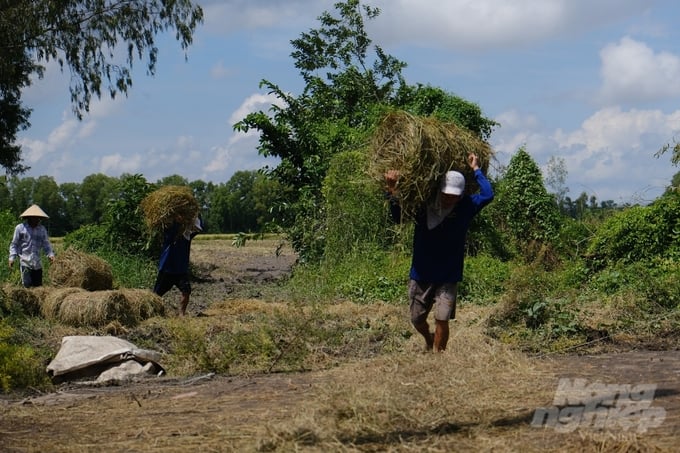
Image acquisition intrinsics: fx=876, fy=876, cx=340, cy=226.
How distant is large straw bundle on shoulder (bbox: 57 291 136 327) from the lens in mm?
11148

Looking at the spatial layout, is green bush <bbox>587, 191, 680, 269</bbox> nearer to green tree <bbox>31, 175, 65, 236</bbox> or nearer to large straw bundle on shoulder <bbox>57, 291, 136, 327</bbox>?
large straw bundle on shoulder <bbox>57, 291, 136, 327</bbox>

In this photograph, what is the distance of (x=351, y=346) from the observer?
910 cm

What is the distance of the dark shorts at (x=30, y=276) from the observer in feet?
44.4

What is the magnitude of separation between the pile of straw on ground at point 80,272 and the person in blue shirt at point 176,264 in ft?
4.50

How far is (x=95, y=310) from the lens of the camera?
36.7ft

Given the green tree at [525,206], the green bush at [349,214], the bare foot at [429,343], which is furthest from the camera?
the green tree at [525,206]

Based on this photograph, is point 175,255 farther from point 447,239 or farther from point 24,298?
point 447,239

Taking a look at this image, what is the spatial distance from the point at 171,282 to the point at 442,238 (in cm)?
645

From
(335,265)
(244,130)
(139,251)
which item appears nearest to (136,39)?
(244,130)

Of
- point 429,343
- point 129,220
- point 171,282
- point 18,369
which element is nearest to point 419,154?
point 429,343

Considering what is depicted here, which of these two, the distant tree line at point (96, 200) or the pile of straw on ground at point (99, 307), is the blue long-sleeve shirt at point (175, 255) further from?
the distant tree line at point (96, 200)

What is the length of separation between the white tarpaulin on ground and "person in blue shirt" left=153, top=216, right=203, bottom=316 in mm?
3783

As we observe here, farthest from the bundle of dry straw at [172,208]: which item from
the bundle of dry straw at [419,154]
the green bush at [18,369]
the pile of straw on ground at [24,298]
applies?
the bundle of dry straw at [419,154]

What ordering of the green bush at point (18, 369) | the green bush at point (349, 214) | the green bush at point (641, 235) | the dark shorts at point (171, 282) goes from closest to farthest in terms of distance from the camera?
the green bush at point (18, 369)
the dark shorts at point (171, 282)
the green bush at point (641, 235)
the green bush at point (349, 214)
